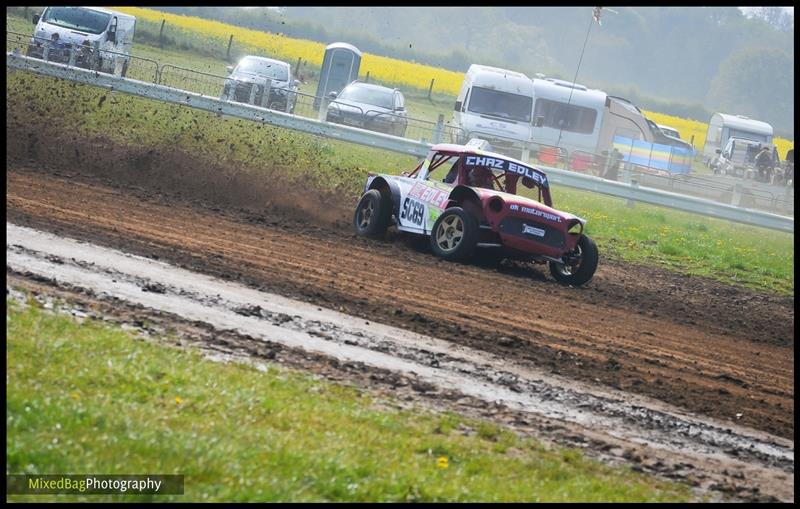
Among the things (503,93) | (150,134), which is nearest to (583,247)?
(150,134)

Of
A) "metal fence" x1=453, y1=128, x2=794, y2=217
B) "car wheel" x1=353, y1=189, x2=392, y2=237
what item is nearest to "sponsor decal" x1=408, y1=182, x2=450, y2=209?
"car wheel" x1=353, y1=189, x2=392, y2=237

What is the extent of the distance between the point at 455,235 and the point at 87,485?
9.17 m

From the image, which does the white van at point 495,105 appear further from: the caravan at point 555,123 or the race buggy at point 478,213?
the race buggy at point 478,213

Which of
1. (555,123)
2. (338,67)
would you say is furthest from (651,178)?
(338,67)

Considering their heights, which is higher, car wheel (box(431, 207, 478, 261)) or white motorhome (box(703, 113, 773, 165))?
white motorhome (box(703, 113, 773, 165))

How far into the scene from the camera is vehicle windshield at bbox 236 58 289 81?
30484 millimetres

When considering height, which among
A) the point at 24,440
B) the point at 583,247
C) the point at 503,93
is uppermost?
the point at 503,93

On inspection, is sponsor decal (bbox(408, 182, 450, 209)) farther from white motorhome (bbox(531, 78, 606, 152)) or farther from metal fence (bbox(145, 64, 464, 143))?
white motorhome (bbox(531, 78, 606, 152))

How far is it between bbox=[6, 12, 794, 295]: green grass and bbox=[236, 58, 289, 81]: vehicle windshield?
255 inches

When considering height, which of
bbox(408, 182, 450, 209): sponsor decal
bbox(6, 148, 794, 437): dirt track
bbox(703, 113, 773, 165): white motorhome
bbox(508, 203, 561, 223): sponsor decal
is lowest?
bbox(6, 148, 794, 437): dirt track

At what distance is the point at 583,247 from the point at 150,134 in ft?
29.5

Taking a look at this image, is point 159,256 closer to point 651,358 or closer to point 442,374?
point 442,374

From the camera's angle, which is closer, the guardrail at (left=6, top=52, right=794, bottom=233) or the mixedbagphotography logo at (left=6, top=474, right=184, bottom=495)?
the mixedbagphotography logo at (left=6, top=474, right=184, bottom=495)

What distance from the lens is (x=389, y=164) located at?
23453 mm
